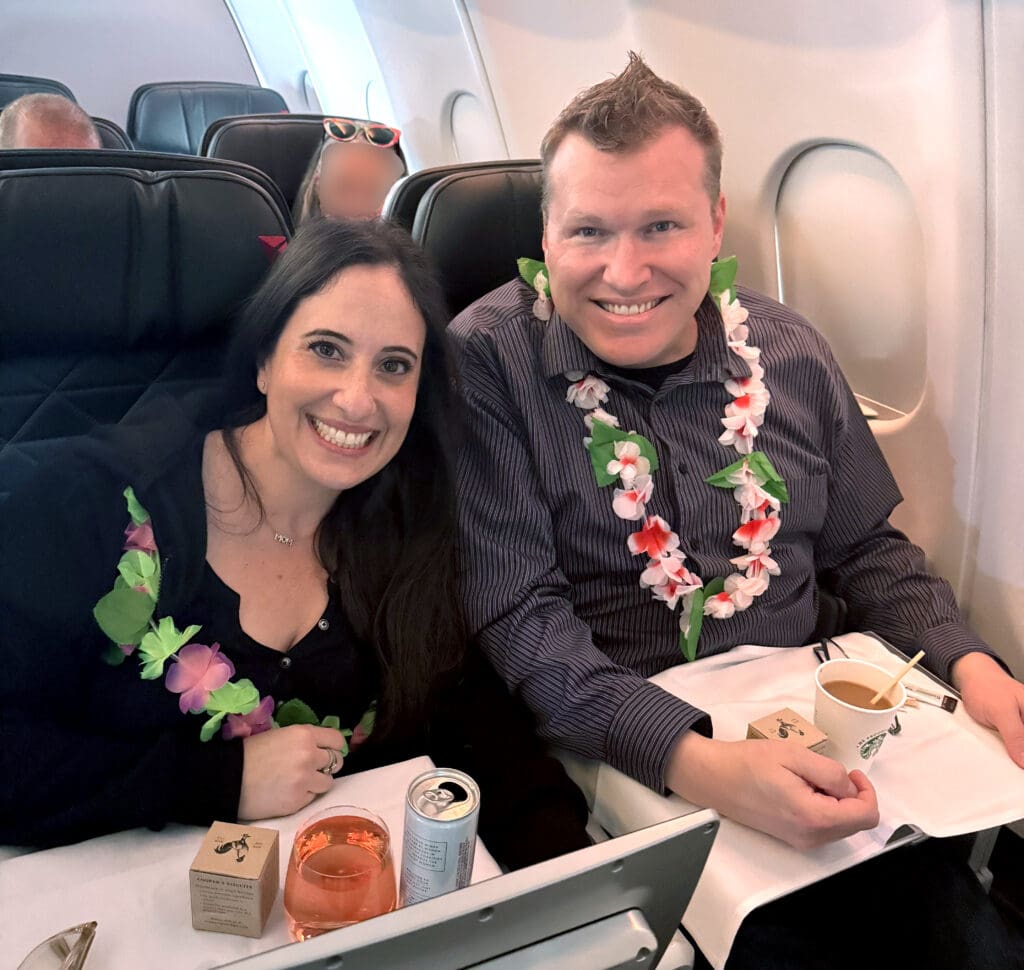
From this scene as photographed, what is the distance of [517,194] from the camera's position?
6.97 ft

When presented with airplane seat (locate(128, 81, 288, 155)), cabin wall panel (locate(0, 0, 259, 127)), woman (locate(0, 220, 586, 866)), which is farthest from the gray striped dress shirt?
cabin wall panel (locate(0, 0, 259, 127))

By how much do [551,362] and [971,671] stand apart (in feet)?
3.14

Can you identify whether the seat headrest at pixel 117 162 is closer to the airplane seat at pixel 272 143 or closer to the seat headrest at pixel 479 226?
the seat headrest at pixel 479 226

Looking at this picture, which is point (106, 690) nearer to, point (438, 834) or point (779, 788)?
point (438, 834)

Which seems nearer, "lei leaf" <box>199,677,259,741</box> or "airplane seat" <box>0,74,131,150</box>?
"lei leaf" <box>199,677,259,741</box>

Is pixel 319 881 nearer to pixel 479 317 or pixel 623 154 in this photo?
pixel 479 317

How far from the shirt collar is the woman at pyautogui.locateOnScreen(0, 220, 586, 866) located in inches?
9.3

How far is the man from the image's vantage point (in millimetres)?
1575

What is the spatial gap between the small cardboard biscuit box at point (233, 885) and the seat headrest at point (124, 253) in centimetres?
→ 113

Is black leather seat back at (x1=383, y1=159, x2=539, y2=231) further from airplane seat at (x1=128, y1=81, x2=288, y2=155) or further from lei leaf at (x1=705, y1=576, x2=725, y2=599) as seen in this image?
airplane seat at (x1=128, y1=81, x2=288, y2=155)

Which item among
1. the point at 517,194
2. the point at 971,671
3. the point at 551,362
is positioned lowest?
the point at 971,671

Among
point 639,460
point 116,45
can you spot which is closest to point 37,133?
point 639,460

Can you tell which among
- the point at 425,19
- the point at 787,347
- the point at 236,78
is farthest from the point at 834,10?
the point at 236,78

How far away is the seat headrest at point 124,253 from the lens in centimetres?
163
